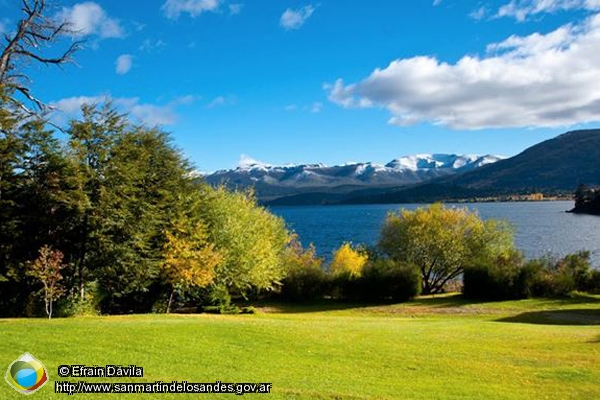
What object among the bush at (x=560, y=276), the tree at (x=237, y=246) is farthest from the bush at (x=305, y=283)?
→ the bush at (x=560, y=276)

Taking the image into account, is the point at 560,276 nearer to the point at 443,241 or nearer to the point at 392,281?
the point at 443,241

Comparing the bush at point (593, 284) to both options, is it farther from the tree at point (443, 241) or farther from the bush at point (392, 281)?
the bush at point (392, 281)

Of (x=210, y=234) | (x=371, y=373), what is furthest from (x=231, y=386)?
(x=210, y=234)

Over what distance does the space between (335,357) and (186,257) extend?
79.4 feet

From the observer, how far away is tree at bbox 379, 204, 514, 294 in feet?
199

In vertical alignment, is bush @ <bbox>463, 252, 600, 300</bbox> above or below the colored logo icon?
below

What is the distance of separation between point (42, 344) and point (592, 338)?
25.4 meters

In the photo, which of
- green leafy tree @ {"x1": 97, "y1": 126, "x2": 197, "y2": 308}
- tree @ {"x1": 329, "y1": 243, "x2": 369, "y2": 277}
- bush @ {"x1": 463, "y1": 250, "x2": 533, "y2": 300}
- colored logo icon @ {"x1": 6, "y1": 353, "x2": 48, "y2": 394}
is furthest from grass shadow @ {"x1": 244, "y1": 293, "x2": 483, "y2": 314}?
colored logo icon @ {"x1": 6, "y1": 353, "x2": 48, "y2": 394}

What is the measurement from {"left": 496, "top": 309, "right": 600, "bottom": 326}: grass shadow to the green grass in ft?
34.3

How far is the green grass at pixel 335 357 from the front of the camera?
1497cm

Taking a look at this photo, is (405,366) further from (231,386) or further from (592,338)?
(592,338)

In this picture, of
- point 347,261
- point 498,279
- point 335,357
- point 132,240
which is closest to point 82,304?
point 132,240

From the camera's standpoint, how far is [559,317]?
127 feet

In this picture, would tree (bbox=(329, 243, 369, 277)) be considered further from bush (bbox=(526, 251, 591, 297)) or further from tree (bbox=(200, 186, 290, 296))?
bush (bbox=(526, 251, 591, 297))
